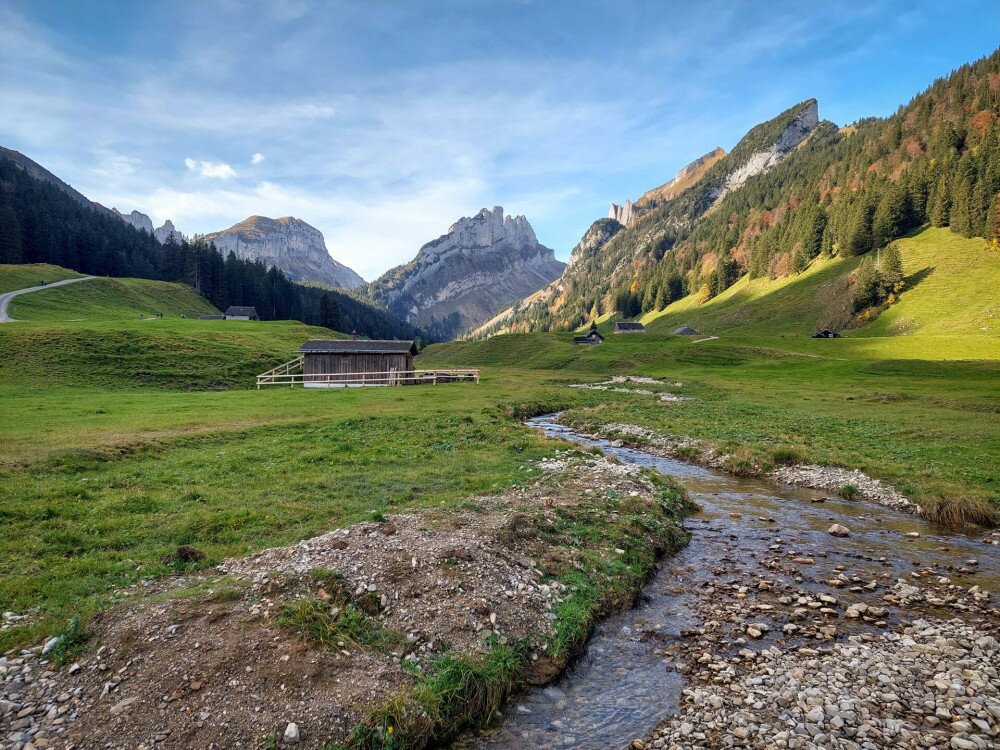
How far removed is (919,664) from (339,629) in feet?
40.8

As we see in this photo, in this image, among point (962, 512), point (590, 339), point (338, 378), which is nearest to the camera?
point (962, 512)

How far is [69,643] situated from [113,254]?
19355cm

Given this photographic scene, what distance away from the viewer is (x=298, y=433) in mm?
32125

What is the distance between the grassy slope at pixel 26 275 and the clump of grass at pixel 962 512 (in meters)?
148

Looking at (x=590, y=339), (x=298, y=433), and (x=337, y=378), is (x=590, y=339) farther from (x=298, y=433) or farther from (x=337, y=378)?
(x=298, y=433)

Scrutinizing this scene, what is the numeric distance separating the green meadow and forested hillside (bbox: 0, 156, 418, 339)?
64786mm

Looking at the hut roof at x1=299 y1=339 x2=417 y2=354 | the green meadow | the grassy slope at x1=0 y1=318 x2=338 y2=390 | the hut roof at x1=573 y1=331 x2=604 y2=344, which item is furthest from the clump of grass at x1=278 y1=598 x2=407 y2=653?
the hut roof at x1=573 y1=331 x2=604 y2=344

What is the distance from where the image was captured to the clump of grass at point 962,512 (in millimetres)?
19219

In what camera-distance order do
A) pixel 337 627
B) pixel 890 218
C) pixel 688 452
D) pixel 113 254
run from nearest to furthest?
pixel 337 627, pixel 688 452, pixel 890 218, pixel 113 254

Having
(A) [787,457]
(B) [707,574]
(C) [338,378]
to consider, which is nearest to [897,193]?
(A) [787,457]

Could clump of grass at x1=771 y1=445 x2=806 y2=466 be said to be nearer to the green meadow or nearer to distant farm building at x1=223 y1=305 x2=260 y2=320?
the green meadow

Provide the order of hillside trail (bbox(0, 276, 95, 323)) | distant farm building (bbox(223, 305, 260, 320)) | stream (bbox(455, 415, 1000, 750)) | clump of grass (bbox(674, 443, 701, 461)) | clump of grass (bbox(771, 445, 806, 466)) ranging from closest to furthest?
stream (bbox(455, 415, 1000, 750)) → clump of grass (bbox(771, 445, 806, 466)) → clump of grass (bbox(674, 443, 701, 461)) → hillside trail (bbox(0, 276, 95, 323)) → distant farm building (bbox(223, 305, 260, 320))

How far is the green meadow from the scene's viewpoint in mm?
15438

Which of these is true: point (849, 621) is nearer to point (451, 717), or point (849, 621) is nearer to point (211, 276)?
point (451, 717)
